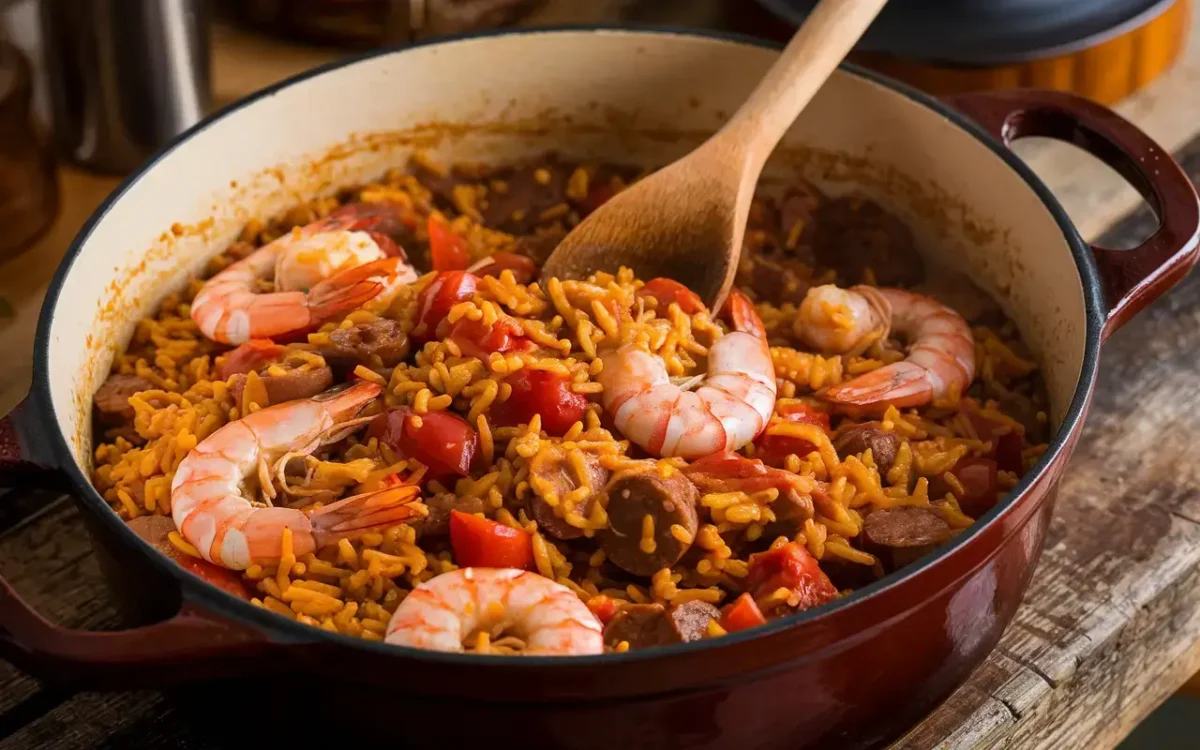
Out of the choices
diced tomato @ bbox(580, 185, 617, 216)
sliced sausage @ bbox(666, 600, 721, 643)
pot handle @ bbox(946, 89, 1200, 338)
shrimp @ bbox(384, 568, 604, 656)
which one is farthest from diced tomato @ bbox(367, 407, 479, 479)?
pot handle @ bbox(946, 89, 1200, 338)

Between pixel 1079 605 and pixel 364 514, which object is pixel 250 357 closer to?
pixel 364 514

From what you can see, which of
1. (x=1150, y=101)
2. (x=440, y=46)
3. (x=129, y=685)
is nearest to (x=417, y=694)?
(x=129, y=685)

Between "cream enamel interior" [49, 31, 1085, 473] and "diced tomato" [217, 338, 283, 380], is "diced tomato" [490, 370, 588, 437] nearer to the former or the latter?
"diced tomato" [217, 338, 283, 380]

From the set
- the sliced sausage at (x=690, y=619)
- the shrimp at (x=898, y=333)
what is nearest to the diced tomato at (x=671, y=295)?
the shrimp at (x=898, y=333)

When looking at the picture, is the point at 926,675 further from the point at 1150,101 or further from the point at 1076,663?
the point at 1150,101

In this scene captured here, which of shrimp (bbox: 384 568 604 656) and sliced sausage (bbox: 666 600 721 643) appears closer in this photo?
shrimp (bbox: 384 568 604 656)
